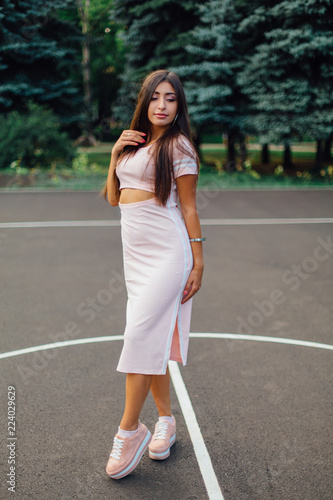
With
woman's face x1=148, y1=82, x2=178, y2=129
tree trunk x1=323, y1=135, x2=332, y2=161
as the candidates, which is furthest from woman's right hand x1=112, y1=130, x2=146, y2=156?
tree trunk x1=323, y1=135, x2=332, y2=161

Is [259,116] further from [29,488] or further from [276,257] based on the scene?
[29,488]

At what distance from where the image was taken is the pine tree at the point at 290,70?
1670 cm

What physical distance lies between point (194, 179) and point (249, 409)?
5.97ft

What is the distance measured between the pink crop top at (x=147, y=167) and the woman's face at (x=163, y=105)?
6.3 inches

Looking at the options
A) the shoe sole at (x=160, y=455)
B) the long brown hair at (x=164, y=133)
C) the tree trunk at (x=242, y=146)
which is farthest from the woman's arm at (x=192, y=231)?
the tree trunk at (x=242, y=146)

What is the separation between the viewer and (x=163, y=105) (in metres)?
2.86

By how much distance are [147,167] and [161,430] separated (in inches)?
63.4

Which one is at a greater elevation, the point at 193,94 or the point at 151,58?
the point at 151,58

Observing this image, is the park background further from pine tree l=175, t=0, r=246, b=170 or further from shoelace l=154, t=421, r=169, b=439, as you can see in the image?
shoelace l=154, t=421, r=169, b=439

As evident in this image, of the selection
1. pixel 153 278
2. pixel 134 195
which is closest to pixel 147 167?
pixel 134 195

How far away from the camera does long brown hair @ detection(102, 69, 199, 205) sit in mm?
2756

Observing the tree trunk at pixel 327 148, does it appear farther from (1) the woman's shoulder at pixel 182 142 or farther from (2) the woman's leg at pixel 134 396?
(2) the woman's leg at pixel 134 396

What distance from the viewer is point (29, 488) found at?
2.81m

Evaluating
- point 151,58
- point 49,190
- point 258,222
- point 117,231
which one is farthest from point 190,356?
point 151,58
